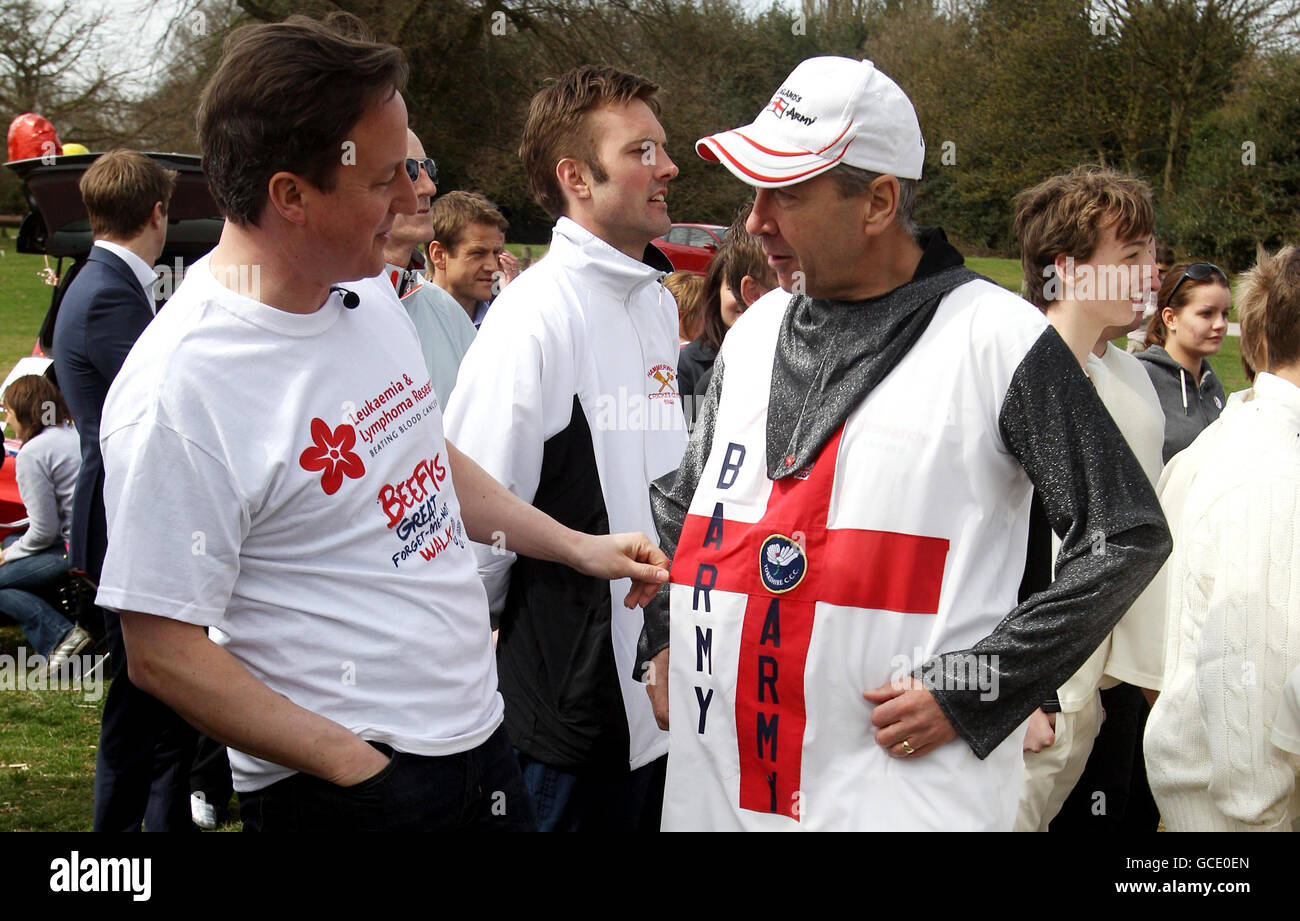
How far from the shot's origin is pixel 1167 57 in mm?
24781

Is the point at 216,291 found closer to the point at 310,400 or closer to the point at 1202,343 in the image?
the point at 310,400

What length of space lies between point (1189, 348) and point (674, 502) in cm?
381

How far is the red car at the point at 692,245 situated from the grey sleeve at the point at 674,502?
19503 millimetres

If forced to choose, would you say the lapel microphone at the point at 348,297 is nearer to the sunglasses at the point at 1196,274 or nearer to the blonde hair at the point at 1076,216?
the blonde hair at the point at 1076,216

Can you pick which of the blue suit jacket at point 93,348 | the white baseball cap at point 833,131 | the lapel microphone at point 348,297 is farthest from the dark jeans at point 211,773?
the white baseball cap at point 833,131

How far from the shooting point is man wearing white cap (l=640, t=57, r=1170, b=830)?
1.92m

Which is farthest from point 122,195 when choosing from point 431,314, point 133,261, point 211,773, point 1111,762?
point 1111,762

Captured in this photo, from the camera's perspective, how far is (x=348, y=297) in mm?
2031

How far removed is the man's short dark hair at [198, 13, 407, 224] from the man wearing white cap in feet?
2.26

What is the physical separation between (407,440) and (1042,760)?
95.6 inches

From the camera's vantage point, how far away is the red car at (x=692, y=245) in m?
22.1

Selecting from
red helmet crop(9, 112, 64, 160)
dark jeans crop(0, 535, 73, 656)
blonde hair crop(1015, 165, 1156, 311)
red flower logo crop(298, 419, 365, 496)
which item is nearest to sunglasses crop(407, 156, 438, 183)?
red flower logo crop(298, 419, 365, 496)

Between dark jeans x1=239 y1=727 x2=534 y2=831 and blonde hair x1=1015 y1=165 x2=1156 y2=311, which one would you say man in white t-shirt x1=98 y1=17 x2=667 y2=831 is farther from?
blonde hair x1=1015 y1=165 x2=1156 y2=311

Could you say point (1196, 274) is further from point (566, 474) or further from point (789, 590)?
point (789, 590)
